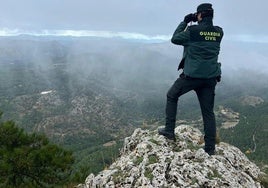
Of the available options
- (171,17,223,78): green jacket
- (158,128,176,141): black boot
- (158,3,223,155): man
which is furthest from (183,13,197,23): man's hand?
(158,128,176,141): black boot

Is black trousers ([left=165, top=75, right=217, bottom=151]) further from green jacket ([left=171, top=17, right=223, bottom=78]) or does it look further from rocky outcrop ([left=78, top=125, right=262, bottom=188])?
rocky outcrop ([left=78, top=125, right=262, bottom=188])

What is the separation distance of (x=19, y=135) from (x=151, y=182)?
10.7m

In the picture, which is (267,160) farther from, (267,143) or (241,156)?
(241,156)

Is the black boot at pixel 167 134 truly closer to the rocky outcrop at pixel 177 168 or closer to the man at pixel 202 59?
the rocky outcrop at pixel 177 168

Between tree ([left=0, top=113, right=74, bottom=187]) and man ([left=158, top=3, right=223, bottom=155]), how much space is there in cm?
832

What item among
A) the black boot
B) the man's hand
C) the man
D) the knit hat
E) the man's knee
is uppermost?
the knit hat

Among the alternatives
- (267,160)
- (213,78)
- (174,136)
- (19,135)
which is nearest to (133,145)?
(174,136)

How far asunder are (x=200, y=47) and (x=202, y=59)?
Answer: 1.05 feet

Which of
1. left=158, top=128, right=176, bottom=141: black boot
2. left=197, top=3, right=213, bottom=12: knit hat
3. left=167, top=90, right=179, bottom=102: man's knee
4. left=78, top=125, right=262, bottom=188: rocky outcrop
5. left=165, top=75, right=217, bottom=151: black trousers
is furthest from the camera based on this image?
left=158, top=128, right=176, bottom=141: black boot

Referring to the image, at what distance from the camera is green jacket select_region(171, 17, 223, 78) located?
9.60 meters

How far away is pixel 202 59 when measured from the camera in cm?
962

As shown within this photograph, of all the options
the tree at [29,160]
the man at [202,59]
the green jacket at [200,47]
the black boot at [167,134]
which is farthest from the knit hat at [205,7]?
the tree at [29,160]

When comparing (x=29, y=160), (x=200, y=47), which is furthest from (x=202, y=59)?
(x=29, y=160)

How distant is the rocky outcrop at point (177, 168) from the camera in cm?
875
